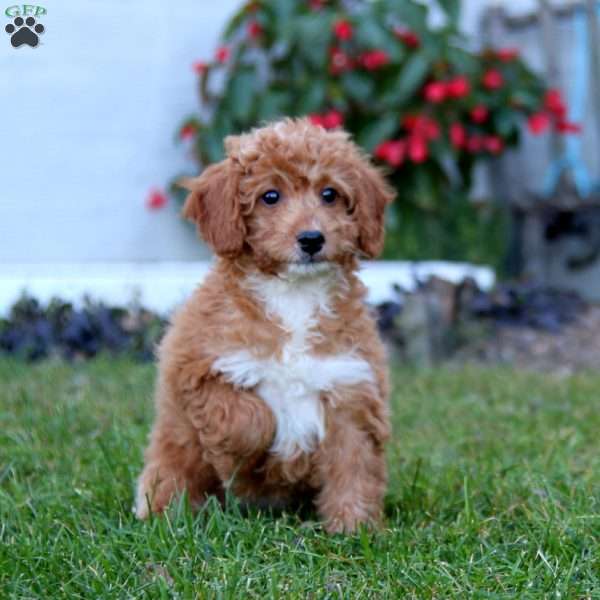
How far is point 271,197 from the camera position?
3812 millimetres

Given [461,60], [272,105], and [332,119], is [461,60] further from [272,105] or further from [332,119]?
[272,105]

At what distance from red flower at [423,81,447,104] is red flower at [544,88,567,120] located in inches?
44.2

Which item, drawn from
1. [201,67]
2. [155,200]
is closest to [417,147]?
[201,67]

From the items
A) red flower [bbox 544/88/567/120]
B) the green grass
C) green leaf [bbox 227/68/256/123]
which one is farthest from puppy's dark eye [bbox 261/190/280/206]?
red flower [bbox 544/88/567/120]

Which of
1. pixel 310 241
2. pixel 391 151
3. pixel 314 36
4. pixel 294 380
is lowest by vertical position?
pixel 294 380

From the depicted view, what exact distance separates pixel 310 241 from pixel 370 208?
389 millimetres

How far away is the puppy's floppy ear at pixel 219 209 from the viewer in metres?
3.77

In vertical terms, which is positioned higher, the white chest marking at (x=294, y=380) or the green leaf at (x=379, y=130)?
the green leaf at (x=379, y=130)

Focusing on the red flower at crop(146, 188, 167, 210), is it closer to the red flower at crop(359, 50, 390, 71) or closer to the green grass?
the red flower at crop(359, 50, 390, 71)

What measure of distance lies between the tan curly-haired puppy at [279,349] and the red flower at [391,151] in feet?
17.4

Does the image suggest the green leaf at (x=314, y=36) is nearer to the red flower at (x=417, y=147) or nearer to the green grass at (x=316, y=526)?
the red flower at (x=417, y=147)

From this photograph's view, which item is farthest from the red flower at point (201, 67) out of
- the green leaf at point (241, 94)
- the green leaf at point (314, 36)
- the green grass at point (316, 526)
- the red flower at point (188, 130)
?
the green grass at point (316, 526)

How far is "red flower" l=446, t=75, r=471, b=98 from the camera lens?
9.08m

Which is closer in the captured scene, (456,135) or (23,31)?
(23,31)
